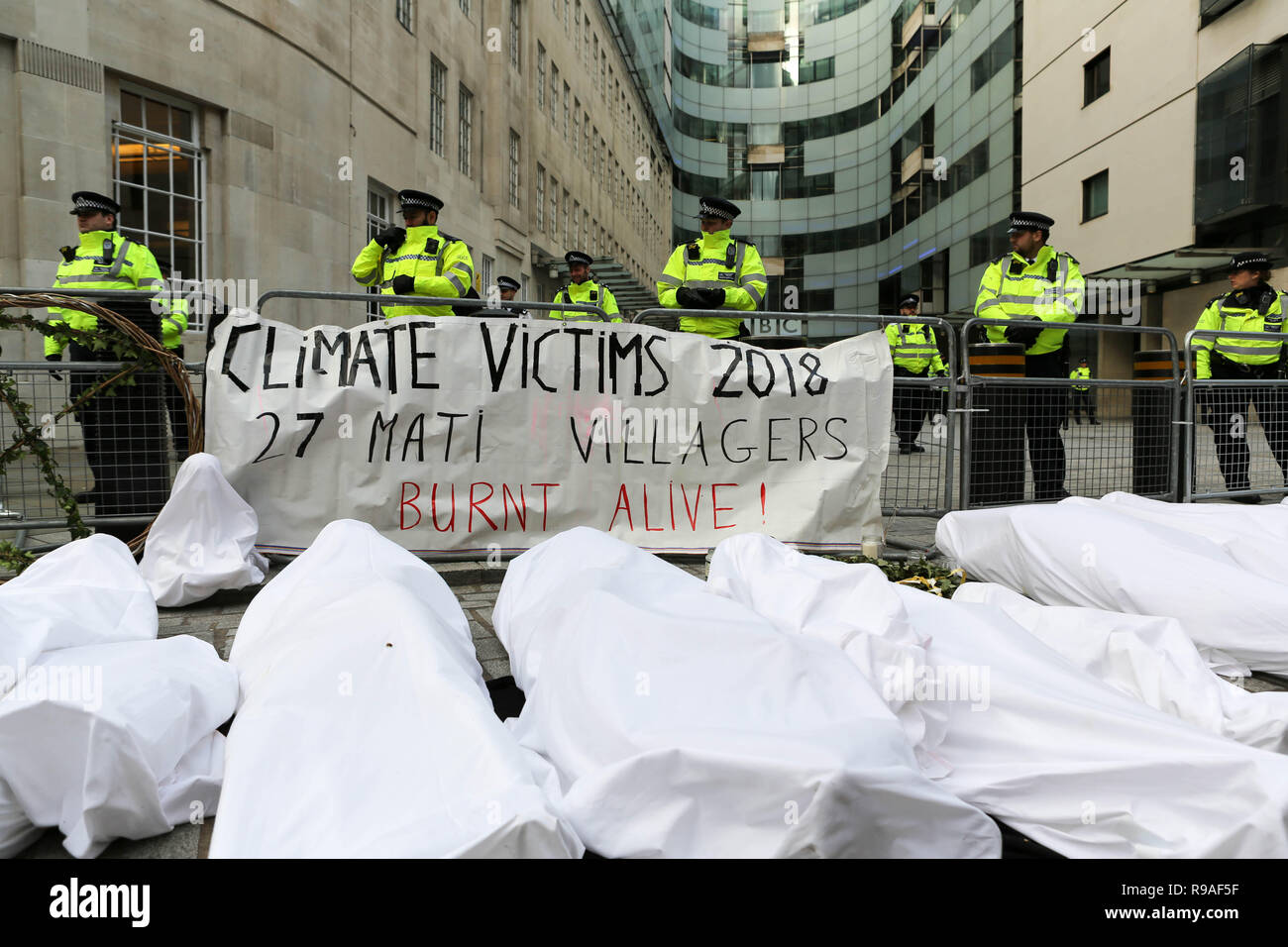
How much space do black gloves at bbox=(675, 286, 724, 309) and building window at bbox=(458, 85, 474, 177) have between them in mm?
14505

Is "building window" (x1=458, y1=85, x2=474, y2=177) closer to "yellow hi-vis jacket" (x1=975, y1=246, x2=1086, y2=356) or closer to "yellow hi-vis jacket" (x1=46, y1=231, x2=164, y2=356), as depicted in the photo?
"yellow hi-vis jacket" (x1=46, y1=231, x2=164, y2=356)

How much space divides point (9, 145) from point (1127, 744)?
11.2 metres

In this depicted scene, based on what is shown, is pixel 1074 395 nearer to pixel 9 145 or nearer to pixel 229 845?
pixel 229 845

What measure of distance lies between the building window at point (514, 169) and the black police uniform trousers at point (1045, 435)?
60.4 ft

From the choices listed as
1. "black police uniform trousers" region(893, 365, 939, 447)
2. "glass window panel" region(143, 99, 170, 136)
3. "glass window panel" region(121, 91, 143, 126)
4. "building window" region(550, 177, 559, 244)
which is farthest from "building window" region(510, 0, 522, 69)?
"black police uniform trousers" region(893, 365, 939, 447)

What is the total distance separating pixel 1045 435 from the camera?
19.9ft

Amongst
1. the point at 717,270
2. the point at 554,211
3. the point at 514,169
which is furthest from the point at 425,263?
the point at 554,211

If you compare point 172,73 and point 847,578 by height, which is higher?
point 172,73

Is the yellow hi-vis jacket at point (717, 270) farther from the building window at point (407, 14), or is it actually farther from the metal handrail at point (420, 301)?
the building window at point (407, 14)

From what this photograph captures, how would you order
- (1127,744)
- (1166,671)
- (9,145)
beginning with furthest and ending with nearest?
1. (9,145)
2. (1166,671)
3. (1127,744)

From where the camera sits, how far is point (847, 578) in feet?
8.30

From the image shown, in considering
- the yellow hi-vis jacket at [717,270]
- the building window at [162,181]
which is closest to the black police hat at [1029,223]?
the yellow hi-vis jacket at [717,270]

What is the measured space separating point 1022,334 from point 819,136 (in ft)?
Result: 179
